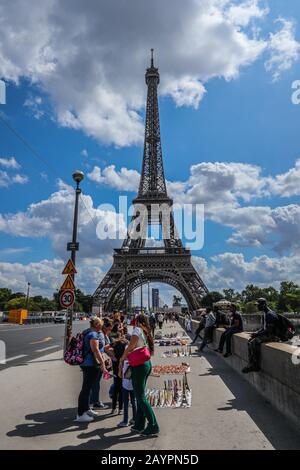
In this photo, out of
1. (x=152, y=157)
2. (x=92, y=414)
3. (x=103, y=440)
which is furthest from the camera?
(x=152, y=157)

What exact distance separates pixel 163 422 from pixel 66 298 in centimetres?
858

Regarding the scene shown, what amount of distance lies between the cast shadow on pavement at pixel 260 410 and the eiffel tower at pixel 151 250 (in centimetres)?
6540

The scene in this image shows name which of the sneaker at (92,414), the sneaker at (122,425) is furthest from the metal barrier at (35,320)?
the sneaker at (122,425)

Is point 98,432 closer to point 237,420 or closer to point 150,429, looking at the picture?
point 150,429

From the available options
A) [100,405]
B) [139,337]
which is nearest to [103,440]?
[139,337]

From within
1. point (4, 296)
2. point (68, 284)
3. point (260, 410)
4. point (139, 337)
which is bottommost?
point (260, 410)

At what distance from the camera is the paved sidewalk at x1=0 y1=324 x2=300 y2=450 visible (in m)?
5.48

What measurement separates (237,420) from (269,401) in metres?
1.44

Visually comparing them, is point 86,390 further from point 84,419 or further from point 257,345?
point 257,345

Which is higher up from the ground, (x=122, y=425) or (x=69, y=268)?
(x=69, y=268)

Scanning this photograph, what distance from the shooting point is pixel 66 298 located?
568 inches

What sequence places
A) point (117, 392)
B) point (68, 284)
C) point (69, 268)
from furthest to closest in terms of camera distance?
point (69, 268), point (68, 284), point (117, 392)

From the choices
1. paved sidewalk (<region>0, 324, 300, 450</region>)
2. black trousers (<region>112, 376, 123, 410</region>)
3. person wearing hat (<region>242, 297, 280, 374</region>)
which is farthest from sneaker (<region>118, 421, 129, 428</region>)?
person wearing hat (<region>242, 297, 280, 374</region>)

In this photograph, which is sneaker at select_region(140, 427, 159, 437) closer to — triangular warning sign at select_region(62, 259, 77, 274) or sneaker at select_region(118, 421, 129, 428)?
sneaker at select_region(118, 421, 129, 428)
